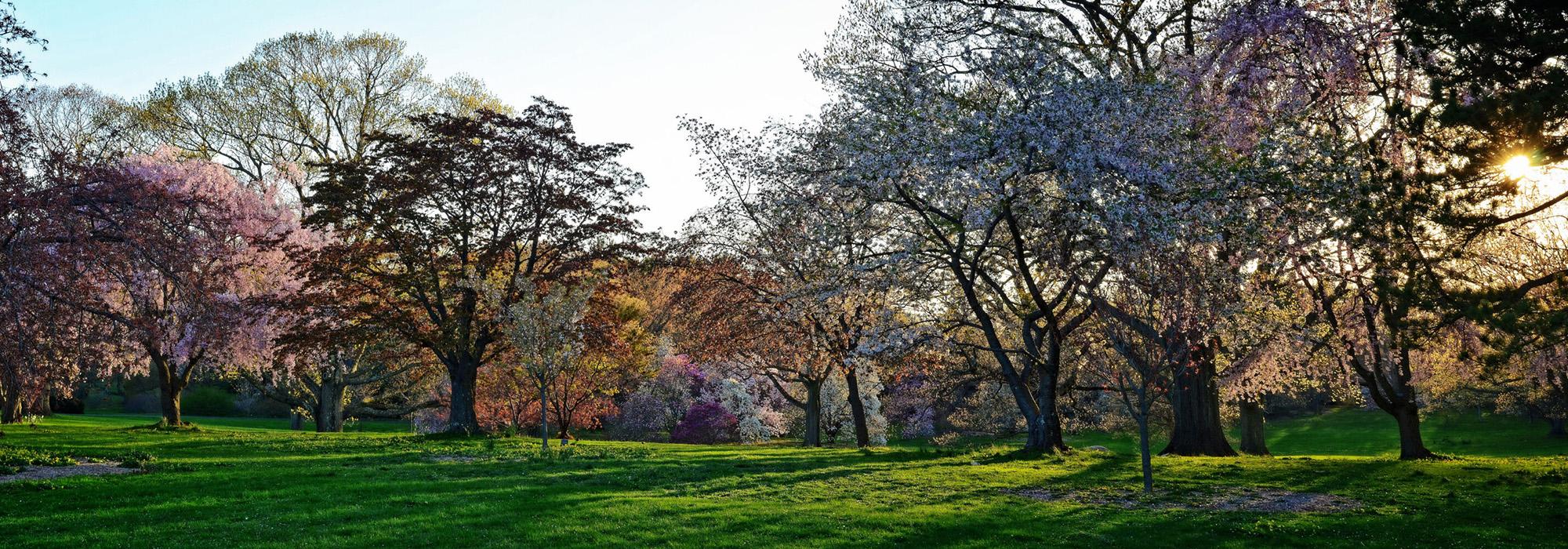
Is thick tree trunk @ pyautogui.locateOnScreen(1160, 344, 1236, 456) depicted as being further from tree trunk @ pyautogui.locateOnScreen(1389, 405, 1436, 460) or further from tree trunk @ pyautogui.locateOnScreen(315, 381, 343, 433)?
tree trunk @ pyautogui.locateOnScreen(315, 381, 343, 433)

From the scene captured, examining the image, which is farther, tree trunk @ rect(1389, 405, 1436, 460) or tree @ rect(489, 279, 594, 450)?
tree trunk @ rect(1389, 405, 1436, 460)

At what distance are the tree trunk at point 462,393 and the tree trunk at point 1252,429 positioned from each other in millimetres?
25691

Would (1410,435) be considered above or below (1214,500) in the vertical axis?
above

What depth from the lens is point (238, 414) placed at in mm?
62094

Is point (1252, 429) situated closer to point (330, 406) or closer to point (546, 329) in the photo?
point (546, 329)

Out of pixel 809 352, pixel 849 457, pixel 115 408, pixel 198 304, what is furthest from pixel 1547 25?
pixel 115 408

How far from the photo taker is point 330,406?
42.3m

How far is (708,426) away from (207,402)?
121ft

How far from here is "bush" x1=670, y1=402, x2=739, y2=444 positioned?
50562 mm

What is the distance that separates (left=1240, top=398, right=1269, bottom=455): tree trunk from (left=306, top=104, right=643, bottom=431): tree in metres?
21.7

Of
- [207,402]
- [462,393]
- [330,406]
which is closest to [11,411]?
[330,406]

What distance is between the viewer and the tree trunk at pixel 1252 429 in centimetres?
3128

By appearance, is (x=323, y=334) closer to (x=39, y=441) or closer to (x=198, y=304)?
(x=39, y=441)

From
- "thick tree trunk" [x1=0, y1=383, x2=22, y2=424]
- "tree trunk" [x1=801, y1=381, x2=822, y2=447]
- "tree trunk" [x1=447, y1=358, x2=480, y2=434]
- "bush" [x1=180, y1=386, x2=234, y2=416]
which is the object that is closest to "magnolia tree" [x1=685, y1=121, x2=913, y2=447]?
"tree trunk" [x1=801, y1=381, x2=822, y2=447]
